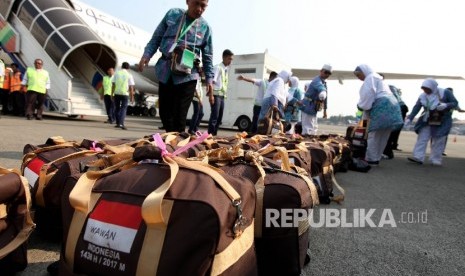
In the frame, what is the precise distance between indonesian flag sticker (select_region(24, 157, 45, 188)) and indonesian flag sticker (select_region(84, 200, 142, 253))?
32.1 inches

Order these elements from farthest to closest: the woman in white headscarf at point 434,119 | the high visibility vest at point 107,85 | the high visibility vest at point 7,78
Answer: the high visibility vest at point 107,85
the high visibility vest at point 7,78
the woman in white headscarf at point 434,119

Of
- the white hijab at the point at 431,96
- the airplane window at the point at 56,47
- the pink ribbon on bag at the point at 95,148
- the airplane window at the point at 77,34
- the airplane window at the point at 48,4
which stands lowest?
the pink ribbon on bag at the point at 95,148

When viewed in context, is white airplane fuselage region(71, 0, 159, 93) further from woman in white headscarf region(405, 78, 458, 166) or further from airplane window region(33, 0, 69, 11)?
woman in white headscarf region(405, 78, 458, 166)

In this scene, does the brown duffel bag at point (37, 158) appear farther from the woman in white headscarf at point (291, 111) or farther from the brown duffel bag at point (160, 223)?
the woman in white headscarf at point (291, 111)

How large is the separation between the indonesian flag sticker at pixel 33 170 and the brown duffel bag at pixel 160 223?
2.10ft

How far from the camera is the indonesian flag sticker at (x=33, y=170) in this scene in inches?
67.8

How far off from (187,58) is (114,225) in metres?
2.39

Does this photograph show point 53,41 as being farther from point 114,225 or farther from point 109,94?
point 114,225

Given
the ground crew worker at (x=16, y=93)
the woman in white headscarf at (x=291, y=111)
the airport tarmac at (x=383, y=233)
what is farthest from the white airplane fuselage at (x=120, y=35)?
the airport tarmac at (x=383, y=233)

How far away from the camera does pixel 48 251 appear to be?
1.61m

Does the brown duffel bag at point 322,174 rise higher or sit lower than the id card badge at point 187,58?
lower

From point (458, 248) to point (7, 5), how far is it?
1212 centimetres

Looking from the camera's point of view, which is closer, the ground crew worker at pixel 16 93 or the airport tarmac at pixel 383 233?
the airport tarmac at pixel 383 233

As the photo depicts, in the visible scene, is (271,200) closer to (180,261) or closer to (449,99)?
(180,261)
